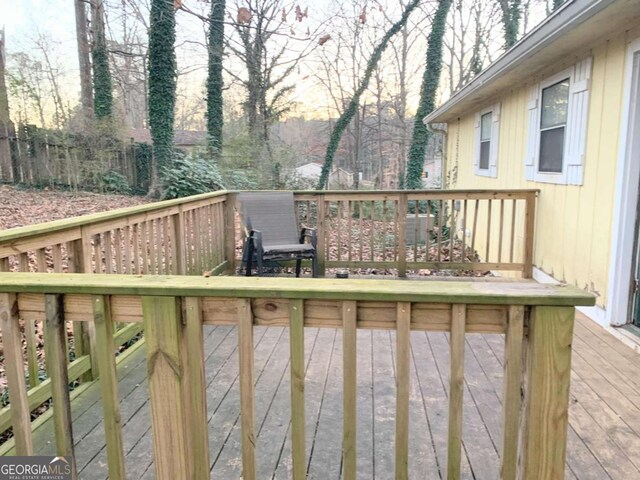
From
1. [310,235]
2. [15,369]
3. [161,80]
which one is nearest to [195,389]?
[15,369]

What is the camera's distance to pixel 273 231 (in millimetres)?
5156

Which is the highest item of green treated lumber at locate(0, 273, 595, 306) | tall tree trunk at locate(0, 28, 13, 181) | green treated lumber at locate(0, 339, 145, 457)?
tall tree trunk at locate(0, 28, 13, 181)

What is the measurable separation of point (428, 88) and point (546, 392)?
44.3 feet

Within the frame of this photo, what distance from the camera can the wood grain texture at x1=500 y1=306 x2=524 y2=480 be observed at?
1.21 meters

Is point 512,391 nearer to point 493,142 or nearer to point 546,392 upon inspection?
point 546,392

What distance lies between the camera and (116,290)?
130 cm

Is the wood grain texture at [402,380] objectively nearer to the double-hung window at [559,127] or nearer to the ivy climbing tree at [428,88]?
the double-hung window at [559,127]

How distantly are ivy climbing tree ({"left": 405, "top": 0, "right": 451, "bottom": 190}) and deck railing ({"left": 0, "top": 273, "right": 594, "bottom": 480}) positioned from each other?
1250 cm

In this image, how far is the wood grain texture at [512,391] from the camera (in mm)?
1213

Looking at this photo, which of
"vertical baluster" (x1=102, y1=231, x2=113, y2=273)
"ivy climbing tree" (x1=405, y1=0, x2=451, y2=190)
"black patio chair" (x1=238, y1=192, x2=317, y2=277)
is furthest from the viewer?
"ivy climbing tree" (x1=405, y1=0, x2=451, y2=190)

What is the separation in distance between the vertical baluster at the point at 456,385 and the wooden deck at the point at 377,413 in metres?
0.64

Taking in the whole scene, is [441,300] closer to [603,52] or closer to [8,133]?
[603,52]

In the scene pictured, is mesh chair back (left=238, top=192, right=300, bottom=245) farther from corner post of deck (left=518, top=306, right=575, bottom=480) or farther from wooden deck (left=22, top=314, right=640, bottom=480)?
corner post of deck (left=518, top=306, right=575, bottom=480)

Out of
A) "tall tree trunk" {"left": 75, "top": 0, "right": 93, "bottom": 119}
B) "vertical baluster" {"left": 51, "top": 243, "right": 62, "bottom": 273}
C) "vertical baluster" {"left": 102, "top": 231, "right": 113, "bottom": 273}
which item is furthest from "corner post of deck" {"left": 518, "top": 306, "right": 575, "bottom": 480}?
"tall tree trunk" {"left": 75, "top": 0, "right": 93, "bottom": 119}
